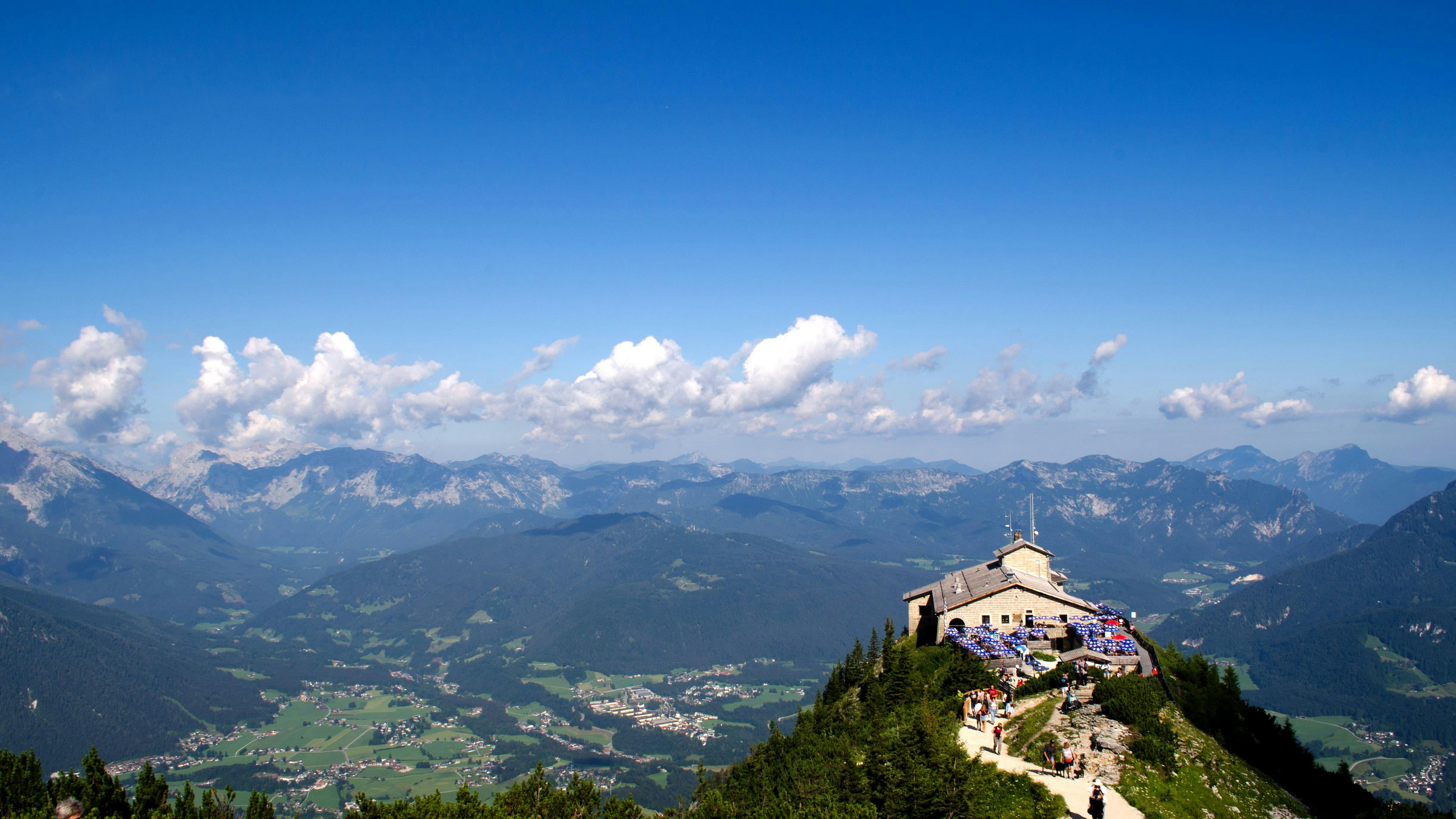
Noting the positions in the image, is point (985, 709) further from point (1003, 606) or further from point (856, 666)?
point (856, 666)

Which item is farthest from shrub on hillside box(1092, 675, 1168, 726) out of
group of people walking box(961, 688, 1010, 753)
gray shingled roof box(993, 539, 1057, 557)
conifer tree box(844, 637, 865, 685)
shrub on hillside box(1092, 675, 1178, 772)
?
gray shingled roof box(993, 539, 1057, 557)

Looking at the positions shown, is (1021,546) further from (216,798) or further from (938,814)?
(216,798)

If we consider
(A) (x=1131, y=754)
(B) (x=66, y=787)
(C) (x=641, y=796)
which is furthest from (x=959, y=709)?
(C) (x=641, y=796)

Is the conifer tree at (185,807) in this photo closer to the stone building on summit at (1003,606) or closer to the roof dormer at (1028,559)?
the stone building on summit at (1003,606)

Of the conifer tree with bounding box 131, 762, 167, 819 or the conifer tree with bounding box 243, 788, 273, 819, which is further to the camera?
the conifer tree with bounding box 131, 762, 167, 819

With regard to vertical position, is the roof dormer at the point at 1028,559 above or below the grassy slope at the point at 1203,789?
above

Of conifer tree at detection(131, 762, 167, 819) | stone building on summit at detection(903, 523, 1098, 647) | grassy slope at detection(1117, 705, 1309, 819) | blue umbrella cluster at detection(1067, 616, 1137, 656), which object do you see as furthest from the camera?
stone building on summit at detection(903, 523, 1098, 647)

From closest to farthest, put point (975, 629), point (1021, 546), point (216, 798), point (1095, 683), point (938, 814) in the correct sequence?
point (938, 814) < point (216, 798) < point (1095, 683) < point (975, 629) < point (1021, 546)

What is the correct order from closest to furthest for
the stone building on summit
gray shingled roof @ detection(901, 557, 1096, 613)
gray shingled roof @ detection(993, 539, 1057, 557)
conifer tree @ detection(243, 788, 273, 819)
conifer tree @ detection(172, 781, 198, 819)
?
conifer tree @ detection(243, 788, 273, 819) < conifer tree @ detection(172, 781, 198, 819) < the stone building on summit < gray shingled roof @ detection(901, 557, 1096, 613) < gray shingled roof @ detection(993, 539, 1057, 557)

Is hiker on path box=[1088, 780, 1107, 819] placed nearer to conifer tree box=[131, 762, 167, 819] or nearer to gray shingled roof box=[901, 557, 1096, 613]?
gray shingled roof box=[901, 557, 1096, 613]

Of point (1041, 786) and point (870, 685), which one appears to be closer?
point (1041, 786)

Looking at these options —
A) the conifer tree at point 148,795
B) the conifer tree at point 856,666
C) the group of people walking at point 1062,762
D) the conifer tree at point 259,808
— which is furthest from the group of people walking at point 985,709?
the conifer tree at point 148,795
